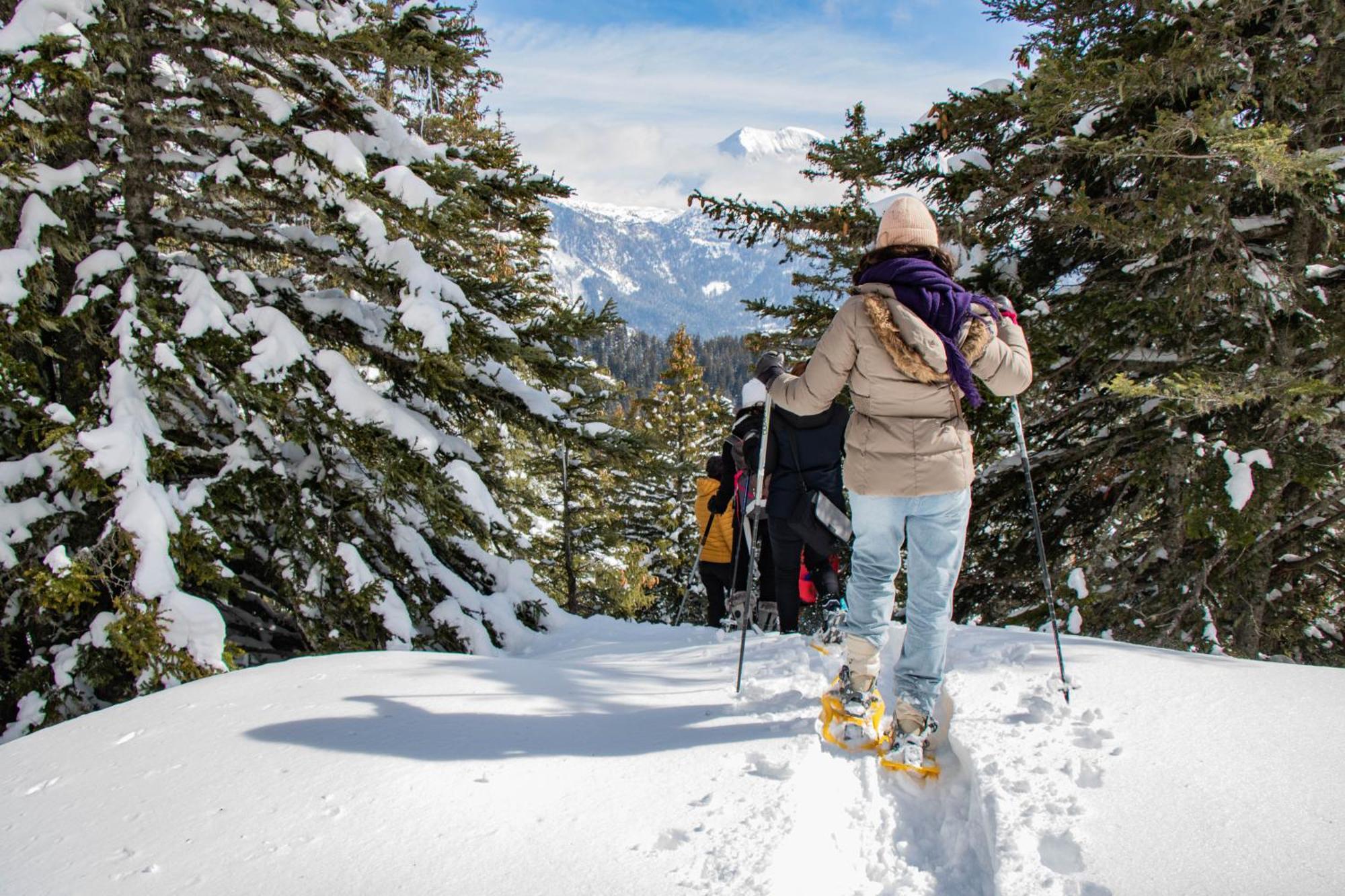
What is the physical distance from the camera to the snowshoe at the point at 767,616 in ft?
19.1

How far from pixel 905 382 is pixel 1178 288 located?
4.12 meters

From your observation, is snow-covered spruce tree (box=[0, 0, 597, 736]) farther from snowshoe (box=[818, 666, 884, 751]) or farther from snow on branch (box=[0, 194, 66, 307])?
snowshoe (box=[818, 666, 884, 751])

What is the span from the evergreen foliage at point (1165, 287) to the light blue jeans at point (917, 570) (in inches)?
98.5

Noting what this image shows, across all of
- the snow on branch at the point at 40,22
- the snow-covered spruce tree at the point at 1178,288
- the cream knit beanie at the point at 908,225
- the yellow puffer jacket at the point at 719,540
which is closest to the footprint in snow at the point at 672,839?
the cream knit beanie at the point at 908,225

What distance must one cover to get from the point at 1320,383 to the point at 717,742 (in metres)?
4.61

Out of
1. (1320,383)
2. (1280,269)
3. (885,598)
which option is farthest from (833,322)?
(1280,269)

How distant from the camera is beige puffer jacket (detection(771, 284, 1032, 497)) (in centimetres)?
305

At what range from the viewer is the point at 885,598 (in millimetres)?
3414

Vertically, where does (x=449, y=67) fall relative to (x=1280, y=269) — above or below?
above

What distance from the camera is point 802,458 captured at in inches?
206

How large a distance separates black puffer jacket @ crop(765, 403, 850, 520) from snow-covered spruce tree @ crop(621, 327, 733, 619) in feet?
62.7

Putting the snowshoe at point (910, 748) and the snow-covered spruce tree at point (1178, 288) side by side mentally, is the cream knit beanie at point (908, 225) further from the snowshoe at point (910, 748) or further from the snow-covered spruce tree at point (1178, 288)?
the snow-covered spruce tree at point (1178, 288)

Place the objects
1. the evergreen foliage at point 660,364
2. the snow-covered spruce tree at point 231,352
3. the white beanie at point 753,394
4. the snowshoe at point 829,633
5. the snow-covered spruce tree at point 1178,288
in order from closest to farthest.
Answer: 1. the snow-covered spruce tree at point 231,352
2. the snowshoe at point 829,633
3. the snow-covered spruce tree at point 1178,288
4. the white beanie at point 753,394
5. the evergreen foliage at point 660,364

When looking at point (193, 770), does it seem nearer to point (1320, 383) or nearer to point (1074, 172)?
point (1320, 383)
